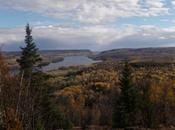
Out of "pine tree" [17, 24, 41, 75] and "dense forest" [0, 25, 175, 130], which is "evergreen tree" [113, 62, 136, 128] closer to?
"dense forest" [0, 25, 175, 130]

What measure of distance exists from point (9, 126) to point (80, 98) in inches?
3720

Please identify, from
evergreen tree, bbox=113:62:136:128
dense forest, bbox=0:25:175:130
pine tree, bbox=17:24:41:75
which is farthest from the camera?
evergreen tree, bbox=113:62:136:128

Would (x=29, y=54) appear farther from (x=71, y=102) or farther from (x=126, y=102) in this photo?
(x=71, y=102)

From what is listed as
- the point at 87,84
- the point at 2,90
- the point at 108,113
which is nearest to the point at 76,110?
the point at 108,113

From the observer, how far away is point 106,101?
3765 inches

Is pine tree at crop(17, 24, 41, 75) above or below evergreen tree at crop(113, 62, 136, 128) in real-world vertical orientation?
above

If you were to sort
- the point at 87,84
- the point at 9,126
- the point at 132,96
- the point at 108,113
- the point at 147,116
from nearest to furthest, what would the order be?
1. the point at 9,126
2. the point at 132,96
3. the point at 147,116
4. the point at 108,113
5. the point at 87,84

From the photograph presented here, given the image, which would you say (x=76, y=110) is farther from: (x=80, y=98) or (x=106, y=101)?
(x=80, y=98)

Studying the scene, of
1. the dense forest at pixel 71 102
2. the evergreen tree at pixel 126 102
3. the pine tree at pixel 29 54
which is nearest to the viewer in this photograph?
the dense forest at pixel 71 102

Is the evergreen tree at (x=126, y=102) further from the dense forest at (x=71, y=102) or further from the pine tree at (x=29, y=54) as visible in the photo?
the pine tree at (x=29, y=54)

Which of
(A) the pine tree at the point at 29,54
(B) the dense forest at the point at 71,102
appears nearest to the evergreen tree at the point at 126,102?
(B) the dense forest at the point at 71,102

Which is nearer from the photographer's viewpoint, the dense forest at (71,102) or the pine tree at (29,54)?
the dense forest at (71,102)

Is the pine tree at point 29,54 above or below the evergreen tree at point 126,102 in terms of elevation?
above

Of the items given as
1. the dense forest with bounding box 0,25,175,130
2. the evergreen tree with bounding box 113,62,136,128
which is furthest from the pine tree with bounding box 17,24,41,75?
the evergreen tree with bounding box 113,62,136,128
